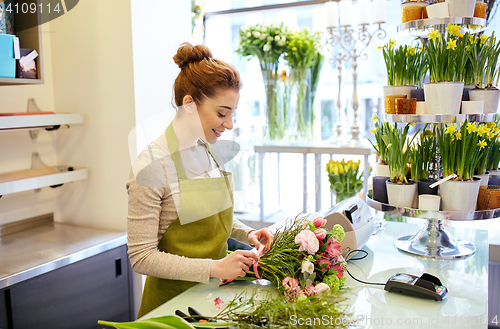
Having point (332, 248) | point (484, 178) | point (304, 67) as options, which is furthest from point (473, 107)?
point (304, 67)

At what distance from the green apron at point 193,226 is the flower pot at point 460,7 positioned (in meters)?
1.09

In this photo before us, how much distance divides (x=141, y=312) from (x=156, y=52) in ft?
4.73

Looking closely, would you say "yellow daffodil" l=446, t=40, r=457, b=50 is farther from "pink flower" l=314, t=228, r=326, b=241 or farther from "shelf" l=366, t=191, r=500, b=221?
"pink flower" l=314, t=228, r=326, b=241

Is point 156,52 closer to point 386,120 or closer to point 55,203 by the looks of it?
point 55,203

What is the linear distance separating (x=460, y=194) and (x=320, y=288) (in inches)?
29.4

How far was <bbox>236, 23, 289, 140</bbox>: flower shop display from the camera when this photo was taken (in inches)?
115

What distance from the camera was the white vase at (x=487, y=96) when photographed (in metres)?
1.64

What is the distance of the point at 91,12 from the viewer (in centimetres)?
229

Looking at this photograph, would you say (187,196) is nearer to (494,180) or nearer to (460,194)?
(460,194)

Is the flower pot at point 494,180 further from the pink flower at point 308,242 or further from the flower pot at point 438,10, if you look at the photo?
the pink flower at point 308,242

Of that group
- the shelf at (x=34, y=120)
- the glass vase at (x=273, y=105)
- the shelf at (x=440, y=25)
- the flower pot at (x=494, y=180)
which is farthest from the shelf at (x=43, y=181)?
the flower pot at (x=494, y=180)

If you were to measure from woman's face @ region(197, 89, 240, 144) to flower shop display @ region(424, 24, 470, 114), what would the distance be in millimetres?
759

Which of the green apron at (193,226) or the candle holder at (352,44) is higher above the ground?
the candle holder at (352,44)

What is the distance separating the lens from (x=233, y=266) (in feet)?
4.13
